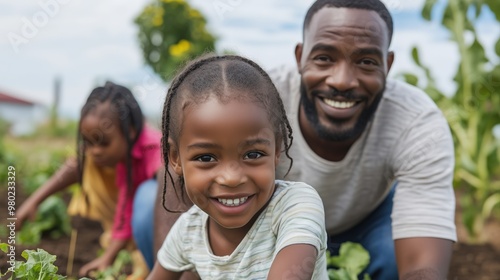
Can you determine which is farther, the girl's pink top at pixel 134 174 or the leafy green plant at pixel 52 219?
the leafy green plant at pixel 52 219

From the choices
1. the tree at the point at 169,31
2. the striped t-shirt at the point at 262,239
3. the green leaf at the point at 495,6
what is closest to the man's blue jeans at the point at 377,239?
the striped t-shirt at the point at 262,239

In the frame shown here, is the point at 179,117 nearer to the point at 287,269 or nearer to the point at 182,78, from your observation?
the point at 182,78

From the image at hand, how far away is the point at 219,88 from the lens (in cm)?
139

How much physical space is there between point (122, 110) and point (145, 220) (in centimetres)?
55

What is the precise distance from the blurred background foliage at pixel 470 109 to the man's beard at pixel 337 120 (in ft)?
6.38

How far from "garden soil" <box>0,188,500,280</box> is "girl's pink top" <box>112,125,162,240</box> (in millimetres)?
327

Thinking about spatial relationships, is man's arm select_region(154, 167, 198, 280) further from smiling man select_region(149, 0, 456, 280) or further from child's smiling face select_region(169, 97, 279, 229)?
child's smiling face select_region(169, 97, 279, 229)

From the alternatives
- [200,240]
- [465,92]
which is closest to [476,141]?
[465,92]

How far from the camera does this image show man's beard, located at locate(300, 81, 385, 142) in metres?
2.00

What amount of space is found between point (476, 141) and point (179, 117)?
10.1 feet

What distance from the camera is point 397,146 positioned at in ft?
6.93

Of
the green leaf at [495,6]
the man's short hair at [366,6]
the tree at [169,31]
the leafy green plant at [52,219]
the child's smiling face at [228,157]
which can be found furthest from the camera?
the tree at [169,31]

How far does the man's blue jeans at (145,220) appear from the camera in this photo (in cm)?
249

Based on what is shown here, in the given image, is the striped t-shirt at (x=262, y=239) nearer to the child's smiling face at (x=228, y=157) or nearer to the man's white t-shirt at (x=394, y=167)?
the child's smiling face at (x=228, y=157)
